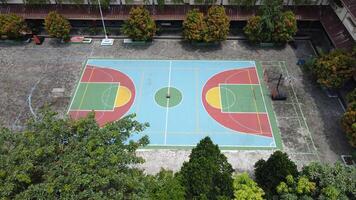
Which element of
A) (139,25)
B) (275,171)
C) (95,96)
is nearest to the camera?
(275,171)

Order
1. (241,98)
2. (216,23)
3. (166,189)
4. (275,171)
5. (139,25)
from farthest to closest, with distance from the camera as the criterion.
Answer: (139,25), (216,23), (241,98), (275,171), (166,189)

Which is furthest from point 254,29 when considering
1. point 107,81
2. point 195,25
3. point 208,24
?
point 107,81

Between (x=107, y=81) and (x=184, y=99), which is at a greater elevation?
(x=107, y=81)

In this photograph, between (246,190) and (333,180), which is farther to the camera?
(246,190)

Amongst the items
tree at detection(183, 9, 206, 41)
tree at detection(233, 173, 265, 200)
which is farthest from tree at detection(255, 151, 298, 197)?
tree at detection(183, 9, 206, 41)

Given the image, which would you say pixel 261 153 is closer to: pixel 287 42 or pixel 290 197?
pixel 290 197

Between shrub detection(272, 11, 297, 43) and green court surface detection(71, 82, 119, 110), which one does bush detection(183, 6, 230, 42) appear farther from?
green court surface detection(71, 82, 119, 110)

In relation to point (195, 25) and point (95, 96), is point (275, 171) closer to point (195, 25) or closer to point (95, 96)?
point (95, 96)
